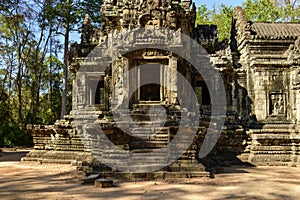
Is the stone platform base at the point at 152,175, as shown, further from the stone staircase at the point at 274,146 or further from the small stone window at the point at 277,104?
the small stone window at the point at 277,104

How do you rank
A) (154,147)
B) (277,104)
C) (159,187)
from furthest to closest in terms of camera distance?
(277,104), (154,147), (159,187)

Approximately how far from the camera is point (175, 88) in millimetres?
13094

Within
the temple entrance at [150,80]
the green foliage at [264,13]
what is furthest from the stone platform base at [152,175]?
the green foliage at [264,13]

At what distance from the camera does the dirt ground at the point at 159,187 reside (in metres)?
7.46

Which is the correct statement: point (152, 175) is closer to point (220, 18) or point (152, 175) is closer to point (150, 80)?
point (150, 80)

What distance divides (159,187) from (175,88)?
17.9ft

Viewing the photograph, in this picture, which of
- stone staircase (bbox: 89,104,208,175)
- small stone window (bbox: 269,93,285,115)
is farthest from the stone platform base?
small stone window (bbox: 269,93,285,115)

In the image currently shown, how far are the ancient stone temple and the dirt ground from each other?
5.63ft

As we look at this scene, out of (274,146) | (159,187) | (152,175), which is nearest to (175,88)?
(152,175)

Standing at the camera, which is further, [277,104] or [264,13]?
[264,13]

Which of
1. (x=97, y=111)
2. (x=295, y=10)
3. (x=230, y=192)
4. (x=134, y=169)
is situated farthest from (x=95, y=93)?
(x=295, y=10)

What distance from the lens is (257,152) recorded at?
13.9m

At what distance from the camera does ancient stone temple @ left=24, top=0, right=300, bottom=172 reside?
12.4 metres

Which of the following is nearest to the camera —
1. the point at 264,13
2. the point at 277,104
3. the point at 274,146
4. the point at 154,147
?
the point at 154,147
